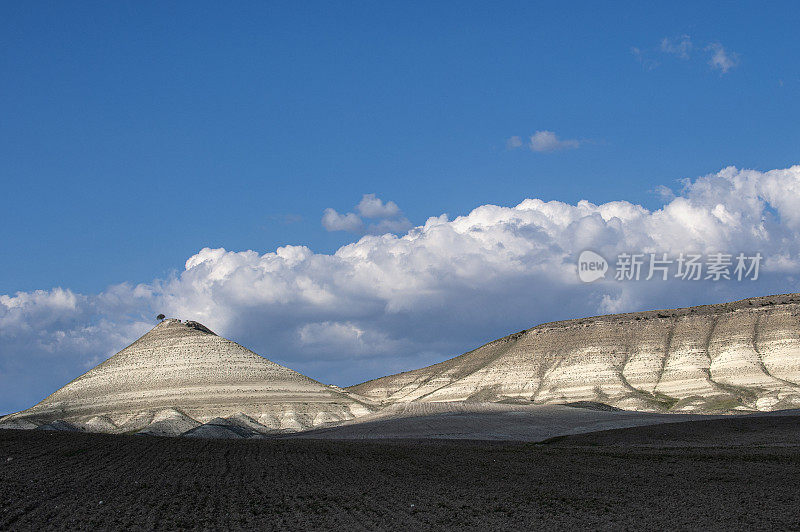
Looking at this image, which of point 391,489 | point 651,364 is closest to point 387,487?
point 391,489

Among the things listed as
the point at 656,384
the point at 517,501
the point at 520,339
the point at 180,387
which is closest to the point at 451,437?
the point at 517,501

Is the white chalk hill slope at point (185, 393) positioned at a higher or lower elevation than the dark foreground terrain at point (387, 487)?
higher

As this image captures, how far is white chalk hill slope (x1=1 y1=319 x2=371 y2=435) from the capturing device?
127 m

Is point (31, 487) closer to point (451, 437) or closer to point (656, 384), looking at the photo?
point (451, 437)

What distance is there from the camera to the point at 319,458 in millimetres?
48812

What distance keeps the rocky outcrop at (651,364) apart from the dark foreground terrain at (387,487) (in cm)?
6876

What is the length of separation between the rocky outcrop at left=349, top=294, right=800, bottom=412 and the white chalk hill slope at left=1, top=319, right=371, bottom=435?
78.7 feet

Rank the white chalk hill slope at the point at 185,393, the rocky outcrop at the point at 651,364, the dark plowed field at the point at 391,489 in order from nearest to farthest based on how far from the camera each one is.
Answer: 1. the dark plowed field at the point at 391,489
2. the rocky outcrop at the point at 651,364
3. the white chalk hill slope at the point at 185,393

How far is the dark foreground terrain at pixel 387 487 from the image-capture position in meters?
25.4

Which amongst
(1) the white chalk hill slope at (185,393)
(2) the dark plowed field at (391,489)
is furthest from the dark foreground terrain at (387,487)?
(1) the white chalk hill slope at (185,393)

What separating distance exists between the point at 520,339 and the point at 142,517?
14965 centimetres

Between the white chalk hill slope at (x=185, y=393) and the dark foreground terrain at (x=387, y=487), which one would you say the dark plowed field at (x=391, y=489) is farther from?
the white chalk hill slope at (x=185, y=393)

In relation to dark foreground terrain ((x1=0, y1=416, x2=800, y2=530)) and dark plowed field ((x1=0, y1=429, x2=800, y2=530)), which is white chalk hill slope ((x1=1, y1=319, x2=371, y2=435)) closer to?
dark foreground terrain ((x1=0, y1=416, x2=800, y2=530))

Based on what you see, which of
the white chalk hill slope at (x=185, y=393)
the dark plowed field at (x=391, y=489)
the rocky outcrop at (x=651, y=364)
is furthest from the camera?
the white chalk hill slope at (x=185, y=393)
